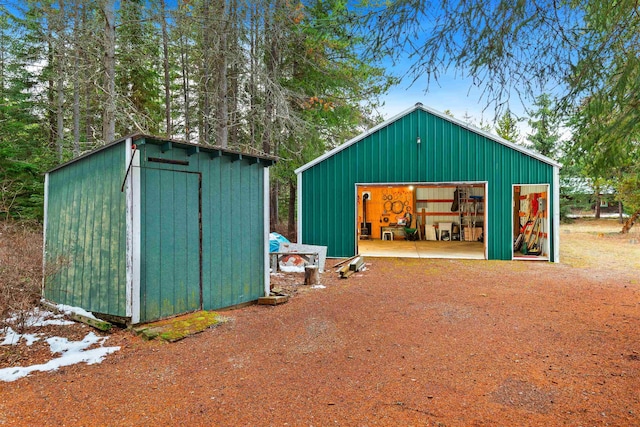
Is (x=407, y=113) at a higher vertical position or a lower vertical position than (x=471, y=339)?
higher

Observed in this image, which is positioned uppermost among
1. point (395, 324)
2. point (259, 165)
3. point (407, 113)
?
point (407, 113)

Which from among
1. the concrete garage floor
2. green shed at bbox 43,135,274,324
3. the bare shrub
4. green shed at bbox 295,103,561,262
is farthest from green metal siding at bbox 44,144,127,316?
the concrete garage floor

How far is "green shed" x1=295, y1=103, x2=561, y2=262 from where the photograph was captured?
9.79 metres

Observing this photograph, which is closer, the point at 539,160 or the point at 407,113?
the point at 539,160

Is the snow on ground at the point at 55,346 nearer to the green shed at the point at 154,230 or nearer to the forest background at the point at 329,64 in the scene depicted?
the green shed at the point at 154,230

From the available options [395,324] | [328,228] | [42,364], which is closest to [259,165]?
[395,324]

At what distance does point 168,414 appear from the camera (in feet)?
8.13

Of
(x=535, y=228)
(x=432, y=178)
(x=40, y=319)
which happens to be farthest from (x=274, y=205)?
(x=40, y=319)

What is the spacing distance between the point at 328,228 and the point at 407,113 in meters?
4.02

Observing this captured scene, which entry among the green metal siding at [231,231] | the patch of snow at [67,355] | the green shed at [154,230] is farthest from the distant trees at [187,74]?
the patch of snow at [67,355]

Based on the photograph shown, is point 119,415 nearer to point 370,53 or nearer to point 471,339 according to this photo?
point 471,339

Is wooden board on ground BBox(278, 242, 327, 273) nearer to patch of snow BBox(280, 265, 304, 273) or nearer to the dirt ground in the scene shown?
patch of snow BBox(280, 265, 304, 273)

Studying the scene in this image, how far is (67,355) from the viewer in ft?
11.6

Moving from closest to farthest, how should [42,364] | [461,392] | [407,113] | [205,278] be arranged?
[461,392] < [42,364] < [205,278] < [407,113]
